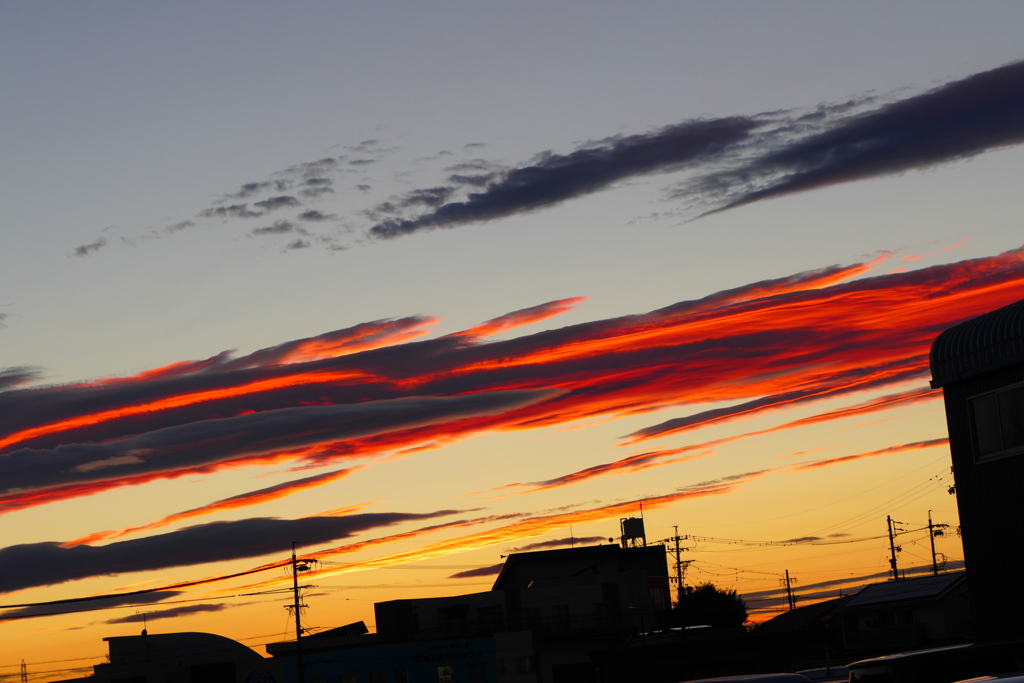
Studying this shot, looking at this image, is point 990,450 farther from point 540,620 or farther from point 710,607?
point 710,607

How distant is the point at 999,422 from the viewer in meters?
24.0

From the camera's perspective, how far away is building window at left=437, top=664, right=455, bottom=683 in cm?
7794

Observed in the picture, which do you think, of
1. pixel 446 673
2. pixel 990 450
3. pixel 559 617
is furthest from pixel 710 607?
pixel 990 450

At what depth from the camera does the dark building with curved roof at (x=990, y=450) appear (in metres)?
23.5

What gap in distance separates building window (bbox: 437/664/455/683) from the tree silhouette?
43597 mm

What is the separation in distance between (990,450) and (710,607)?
332ft

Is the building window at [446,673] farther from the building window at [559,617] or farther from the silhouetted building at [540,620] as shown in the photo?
the building window at [559,617]

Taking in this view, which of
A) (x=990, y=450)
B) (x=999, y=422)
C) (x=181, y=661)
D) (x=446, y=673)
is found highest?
(x=999, y=422)

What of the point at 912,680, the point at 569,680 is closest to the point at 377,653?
the point at 569,680

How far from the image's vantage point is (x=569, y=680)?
8844 cm

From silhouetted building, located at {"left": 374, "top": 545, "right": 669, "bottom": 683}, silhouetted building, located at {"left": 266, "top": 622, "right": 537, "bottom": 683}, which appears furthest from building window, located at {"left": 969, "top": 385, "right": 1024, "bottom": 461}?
silhouetted building, located at {"left": 374, "top": 545, "right": 669, "bottom": 683}

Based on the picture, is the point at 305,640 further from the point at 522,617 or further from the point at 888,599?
the point at 888,599

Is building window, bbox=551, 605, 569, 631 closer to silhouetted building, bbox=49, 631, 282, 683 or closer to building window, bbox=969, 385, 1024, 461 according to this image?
silhouetted building, bbox=49, 631, 282, 683

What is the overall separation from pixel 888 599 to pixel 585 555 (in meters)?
43.9
